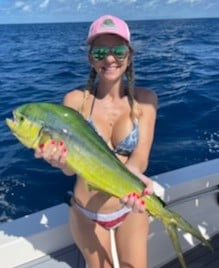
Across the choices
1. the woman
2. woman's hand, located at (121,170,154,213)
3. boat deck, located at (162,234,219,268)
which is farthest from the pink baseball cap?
boat deck, located at (162,234,219,268)

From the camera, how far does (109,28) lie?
202cm

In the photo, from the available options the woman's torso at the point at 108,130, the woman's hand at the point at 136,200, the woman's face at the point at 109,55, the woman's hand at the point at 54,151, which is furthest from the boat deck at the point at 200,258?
the woman's hand at the point at 54,151

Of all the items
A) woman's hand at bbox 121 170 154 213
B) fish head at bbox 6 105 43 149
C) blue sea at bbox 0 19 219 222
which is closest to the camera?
fish head at bbox 6 105 43 149

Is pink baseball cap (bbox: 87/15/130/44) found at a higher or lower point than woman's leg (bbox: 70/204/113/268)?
higher

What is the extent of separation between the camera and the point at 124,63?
210 centimetres

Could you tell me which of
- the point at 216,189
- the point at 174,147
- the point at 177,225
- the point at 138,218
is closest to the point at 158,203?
the point at 177,225

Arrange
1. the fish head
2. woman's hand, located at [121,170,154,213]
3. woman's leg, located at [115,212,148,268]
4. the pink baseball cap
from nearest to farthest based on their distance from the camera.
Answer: the fish head < woman's hand, located at [121,170,154,213] < the pink baseball cap < woman's leg, located at [115,212,148,268]

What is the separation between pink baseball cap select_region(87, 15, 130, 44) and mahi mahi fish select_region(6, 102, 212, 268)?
0.42 meters

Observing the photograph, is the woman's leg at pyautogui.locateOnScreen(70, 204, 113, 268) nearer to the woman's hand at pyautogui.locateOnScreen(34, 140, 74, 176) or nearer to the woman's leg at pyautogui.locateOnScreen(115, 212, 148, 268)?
the woman's leg at pyautogui.locateOnScreen(115, 212, 148, 268)

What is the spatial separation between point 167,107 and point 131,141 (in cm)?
718

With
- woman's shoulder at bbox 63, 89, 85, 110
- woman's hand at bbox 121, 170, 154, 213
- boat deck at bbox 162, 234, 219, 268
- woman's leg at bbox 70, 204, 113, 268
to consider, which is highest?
woman's shoulder at bbox 63, 89, 85, 110

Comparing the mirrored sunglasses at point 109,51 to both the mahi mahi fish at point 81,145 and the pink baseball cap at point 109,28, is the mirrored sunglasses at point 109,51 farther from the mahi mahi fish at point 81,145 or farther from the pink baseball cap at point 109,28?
the mahi mahi fish at point 81,145

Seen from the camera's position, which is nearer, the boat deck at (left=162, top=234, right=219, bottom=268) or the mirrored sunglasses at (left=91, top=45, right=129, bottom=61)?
the mirrored sunglasses at (left=91, top=45, right=129, bottom=61)

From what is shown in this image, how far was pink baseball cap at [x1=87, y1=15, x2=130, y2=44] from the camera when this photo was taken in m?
2.02
